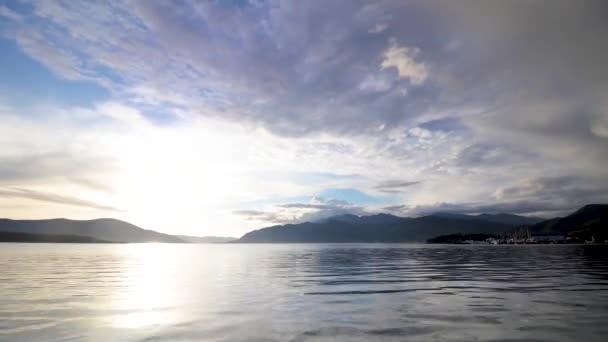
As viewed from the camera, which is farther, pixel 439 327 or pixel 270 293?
pixel 270 293

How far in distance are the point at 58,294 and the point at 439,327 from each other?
29148 mm

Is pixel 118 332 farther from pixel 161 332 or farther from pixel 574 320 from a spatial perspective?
pixel 574 320

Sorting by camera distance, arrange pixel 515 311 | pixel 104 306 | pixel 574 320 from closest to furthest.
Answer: pixel 574 320
pixel 515 311
pixel 104 306

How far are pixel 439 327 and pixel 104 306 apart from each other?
20.8m

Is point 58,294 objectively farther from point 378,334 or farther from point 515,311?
point 515,311

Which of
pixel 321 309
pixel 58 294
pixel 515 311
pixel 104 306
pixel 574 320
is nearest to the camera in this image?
pixel 574 320

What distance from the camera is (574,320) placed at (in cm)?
1883

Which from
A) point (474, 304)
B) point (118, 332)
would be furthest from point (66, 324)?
point (474, 304)

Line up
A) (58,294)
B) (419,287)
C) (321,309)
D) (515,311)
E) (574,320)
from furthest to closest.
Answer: (419,287), (58,294), (321,309), (515,311), (574,320)

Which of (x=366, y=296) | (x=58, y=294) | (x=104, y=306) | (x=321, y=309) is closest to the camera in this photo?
(x=321, y=309)

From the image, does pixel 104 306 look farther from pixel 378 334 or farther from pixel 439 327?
pixel 439 327

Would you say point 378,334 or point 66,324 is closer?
point 378,334

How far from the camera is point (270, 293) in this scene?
30547 millimetres

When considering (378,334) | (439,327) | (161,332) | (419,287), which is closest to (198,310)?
(161,332)
